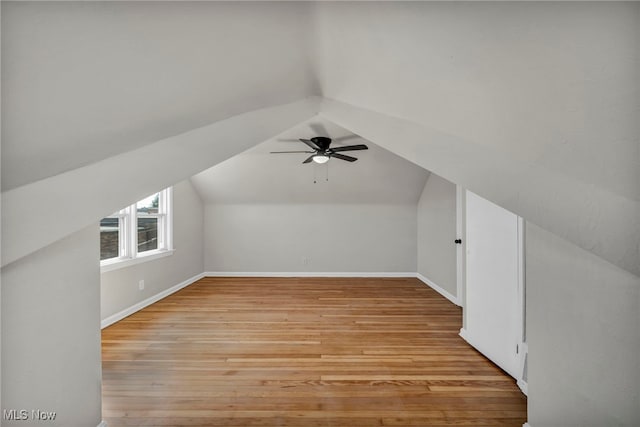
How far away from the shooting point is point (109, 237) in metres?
3.42

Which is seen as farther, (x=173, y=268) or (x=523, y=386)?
(x=173, y=268)

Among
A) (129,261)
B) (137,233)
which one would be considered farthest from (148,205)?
(129,261)

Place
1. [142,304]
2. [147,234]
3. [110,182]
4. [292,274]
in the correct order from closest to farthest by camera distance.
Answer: [110,182]
[142,304]
[147,234]
[292,274]

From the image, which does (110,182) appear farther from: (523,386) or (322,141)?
(322,141)

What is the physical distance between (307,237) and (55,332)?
4.41 m

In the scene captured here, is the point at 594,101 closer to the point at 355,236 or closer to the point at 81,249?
the point at 81,249

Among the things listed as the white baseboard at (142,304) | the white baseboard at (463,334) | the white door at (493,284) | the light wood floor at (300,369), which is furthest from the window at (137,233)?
the white baseboard at (463,334)

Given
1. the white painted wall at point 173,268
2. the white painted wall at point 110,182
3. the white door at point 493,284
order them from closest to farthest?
the white painted wall at point 110,182 < the white door at point 493,284 < the white painted wall at point 173,268

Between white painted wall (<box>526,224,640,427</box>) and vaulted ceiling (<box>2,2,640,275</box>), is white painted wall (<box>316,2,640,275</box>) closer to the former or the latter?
vaulted ceiling (<box>2,2,640,275</box>)

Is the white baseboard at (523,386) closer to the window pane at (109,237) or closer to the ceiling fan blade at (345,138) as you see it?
the ceiling fan blade at (345,138)

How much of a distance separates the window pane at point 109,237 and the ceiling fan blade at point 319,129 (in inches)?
106

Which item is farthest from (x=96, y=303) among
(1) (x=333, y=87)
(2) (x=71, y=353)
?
(1) (x=333, y=87)

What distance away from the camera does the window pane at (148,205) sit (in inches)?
154

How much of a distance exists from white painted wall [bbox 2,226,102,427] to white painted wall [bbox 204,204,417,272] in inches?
160
